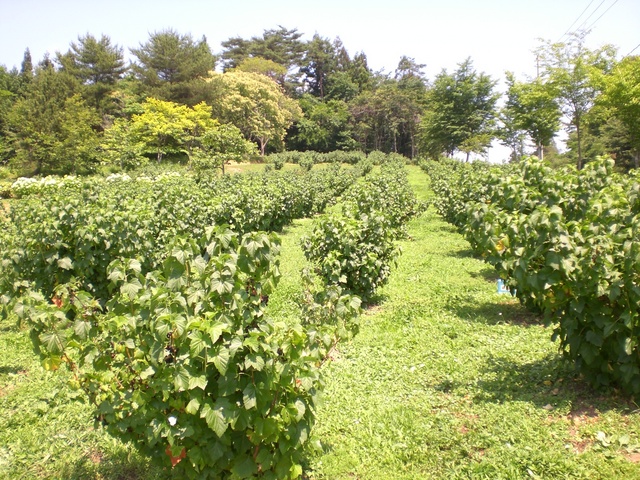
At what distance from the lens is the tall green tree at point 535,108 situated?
26484mm

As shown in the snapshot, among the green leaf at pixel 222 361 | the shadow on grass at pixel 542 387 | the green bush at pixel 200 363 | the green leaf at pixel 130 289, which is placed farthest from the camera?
Result: the shadow on grass at pixel 542 387

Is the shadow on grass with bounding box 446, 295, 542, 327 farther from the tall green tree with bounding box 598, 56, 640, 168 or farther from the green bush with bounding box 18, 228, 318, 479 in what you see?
the tall green tree with bounding box 598, 56, 640, 168

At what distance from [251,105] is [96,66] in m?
15.2

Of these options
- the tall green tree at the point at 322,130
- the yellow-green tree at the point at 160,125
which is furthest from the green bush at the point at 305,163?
the tall green tree at the point at 322,130

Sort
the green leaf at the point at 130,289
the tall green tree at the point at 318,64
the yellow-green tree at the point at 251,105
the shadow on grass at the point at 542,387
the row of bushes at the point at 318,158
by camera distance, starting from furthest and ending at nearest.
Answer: the tall green tree at the point at 318,64
the yellow-green tree at the point at 251,105
the row of bushes at the point at 318,158
the shadow on grass at the point at 542,387
the green leaf at the point at 130,289

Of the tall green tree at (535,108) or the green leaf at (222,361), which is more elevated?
the tall green tree at (535,108)

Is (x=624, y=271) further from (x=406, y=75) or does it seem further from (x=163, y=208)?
(x=406, y=75)

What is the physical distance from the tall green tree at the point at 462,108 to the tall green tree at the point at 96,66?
28.1 m

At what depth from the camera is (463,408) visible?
12.8 feet

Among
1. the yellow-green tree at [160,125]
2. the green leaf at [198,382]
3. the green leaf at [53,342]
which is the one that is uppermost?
the yellow-green tree at [160,125]

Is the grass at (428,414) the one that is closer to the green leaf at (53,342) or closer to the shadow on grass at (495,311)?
the shadow on grass at (495,311)

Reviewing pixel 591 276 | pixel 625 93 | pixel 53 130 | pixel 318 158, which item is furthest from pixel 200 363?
pixel 318 158

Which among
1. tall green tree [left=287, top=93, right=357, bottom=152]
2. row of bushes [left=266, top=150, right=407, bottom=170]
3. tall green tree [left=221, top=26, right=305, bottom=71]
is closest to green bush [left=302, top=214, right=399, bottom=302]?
row of bushes [left=266, top=150, right=407, bottom=170]

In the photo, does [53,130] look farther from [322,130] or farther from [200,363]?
[200,363]
